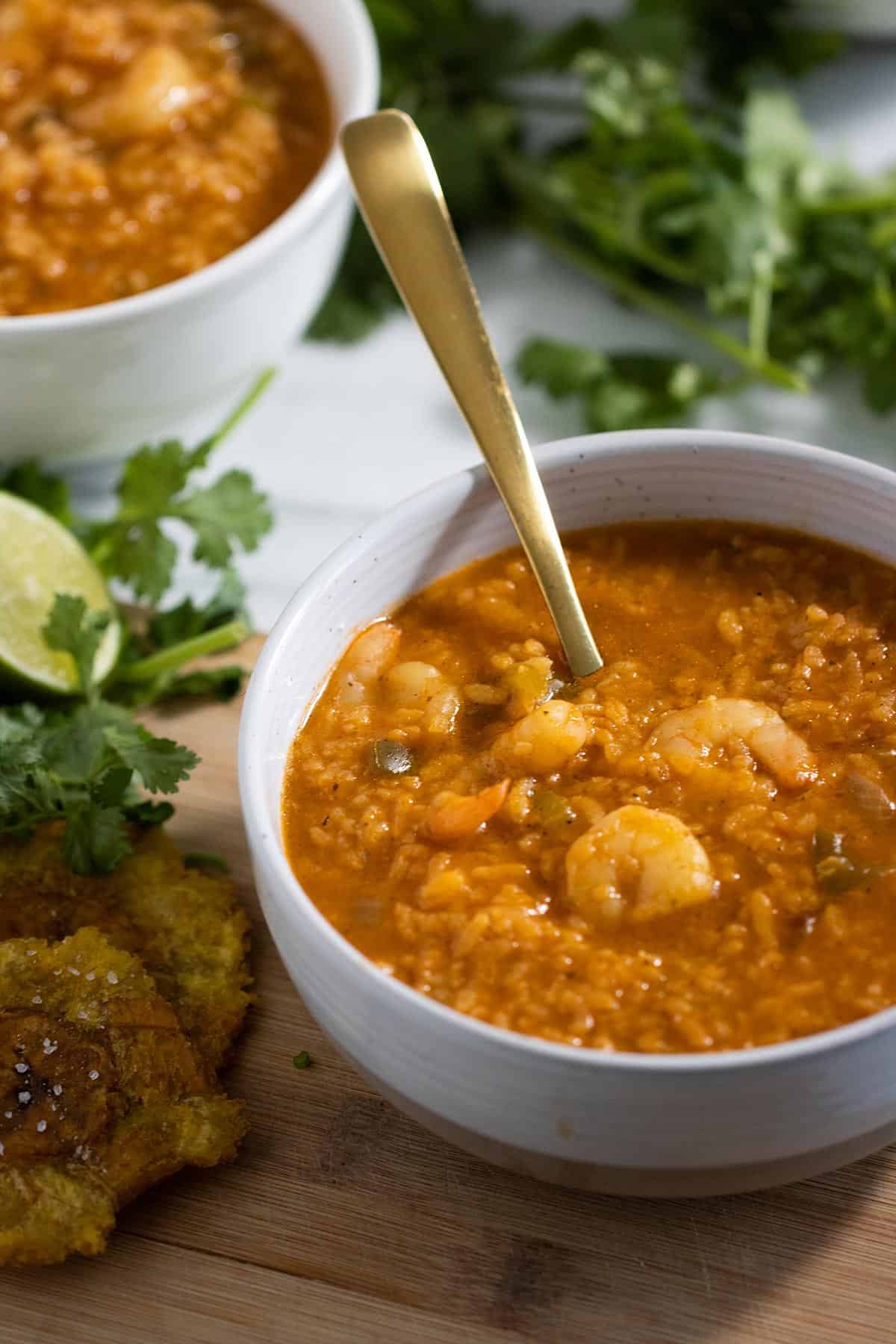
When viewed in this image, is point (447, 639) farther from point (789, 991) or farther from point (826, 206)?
point (826, 206)

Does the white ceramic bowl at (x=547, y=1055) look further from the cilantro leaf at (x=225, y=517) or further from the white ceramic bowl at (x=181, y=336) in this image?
the white ceramic bowl at (x=181, y=336)

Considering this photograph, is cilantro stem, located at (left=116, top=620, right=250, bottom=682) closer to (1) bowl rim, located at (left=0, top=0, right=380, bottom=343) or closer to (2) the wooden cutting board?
(1) bowl rim, located at (left=0, top=0, right=380, bottom=343)

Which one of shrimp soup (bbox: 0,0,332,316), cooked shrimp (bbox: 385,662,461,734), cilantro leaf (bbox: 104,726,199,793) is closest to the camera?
cooked shrimp (bbox: 385,662,461,734)

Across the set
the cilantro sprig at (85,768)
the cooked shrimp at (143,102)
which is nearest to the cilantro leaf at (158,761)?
the cilantro sprig at (85,768)

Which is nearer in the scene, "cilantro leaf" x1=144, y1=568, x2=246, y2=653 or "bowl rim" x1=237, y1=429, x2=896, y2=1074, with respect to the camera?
"bowl rim" x1=237, y1=429, x2=896, y2=1074

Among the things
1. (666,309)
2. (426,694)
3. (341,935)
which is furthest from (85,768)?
(666,309)

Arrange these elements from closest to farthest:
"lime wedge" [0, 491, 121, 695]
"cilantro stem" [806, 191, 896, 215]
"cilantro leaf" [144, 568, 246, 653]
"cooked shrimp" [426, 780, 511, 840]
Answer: "cooked shrimp" [426, 780, 511, 840] < "lime wedge" [0, 491, 121, 695] < "cilantro leaf" [144, 568, 246, 653] < "cilantro stem" [806, 191, 896, 215]

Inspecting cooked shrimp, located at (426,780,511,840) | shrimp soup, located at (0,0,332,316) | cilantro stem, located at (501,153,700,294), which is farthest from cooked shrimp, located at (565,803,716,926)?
cilantro stem, located at (501,153,700,294)
